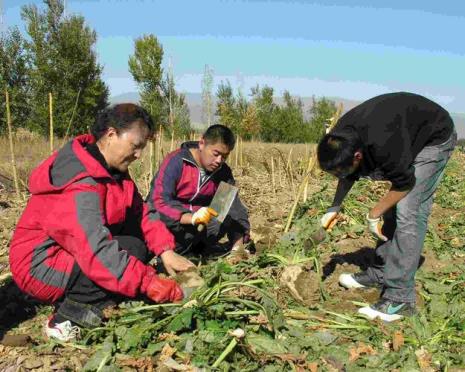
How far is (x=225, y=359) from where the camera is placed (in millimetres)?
2170

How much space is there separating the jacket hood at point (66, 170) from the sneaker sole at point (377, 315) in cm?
165

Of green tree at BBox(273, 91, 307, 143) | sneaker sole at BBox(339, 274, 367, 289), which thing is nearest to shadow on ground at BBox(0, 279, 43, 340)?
sneaker sole at BBox(339, 274, 367, 289)

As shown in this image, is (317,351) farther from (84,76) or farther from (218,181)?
(84,76)

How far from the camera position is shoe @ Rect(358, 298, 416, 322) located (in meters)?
2.78

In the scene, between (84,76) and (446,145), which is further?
(84,76)

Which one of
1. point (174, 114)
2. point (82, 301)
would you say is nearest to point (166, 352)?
point (82, 301)

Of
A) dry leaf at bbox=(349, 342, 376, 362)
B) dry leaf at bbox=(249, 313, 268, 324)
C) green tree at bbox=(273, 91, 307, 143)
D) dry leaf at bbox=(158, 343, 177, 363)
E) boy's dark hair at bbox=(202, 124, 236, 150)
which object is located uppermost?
boy's dark hair at bbox=(202, 124, 236, 150)

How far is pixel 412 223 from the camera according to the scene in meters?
2.76

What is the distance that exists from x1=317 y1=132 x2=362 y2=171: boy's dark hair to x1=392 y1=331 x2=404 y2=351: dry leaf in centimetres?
92

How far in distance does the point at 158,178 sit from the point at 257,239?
922 millimetres

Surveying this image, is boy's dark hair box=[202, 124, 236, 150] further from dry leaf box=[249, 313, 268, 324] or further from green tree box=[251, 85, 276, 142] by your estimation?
green tree box=[251, 85, 276, 142]

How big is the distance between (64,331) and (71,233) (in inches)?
21.6

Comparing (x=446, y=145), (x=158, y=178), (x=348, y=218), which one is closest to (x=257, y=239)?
(x=158, y=178)

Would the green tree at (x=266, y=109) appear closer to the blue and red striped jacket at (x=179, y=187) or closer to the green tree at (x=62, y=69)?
the green tree at (x=62, y=69)
